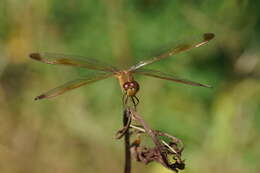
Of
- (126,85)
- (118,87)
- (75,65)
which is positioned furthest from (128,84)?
(118,87)

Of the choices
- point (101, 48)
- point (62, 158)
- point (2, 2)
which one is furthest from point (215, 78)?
point (2, 2)

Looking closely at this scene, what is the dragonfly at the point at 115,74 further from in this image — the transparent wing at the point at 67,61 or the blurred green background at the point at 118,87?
the blurred green background at the point at 118,87

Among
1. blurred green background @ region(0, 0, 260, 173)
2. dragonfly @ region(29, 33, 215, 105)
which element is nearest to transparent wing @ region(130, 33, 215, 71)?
dragonfly @ region(29, 33, 215, 105)

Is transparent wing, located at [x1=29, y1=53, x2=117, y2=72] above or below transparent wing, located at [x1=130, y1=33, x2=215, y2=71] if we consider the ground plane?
below

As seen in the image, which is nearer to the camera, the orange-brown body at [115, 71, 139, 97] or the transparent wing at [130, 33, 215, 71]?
the orange-brown body at [115, 71, 139, 97]

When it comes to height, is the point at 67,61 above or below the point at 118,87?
above

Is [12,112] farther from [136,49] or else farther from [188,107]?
[188,107]

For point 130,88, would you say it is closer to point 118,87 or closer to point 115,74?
point 115,74

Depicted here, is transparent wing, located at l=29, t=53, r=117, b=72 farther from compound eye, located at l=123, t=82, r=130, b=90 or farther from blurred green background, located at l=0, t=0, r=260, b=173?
blurred green background, located at l=0, t=0, r=260, b=173
